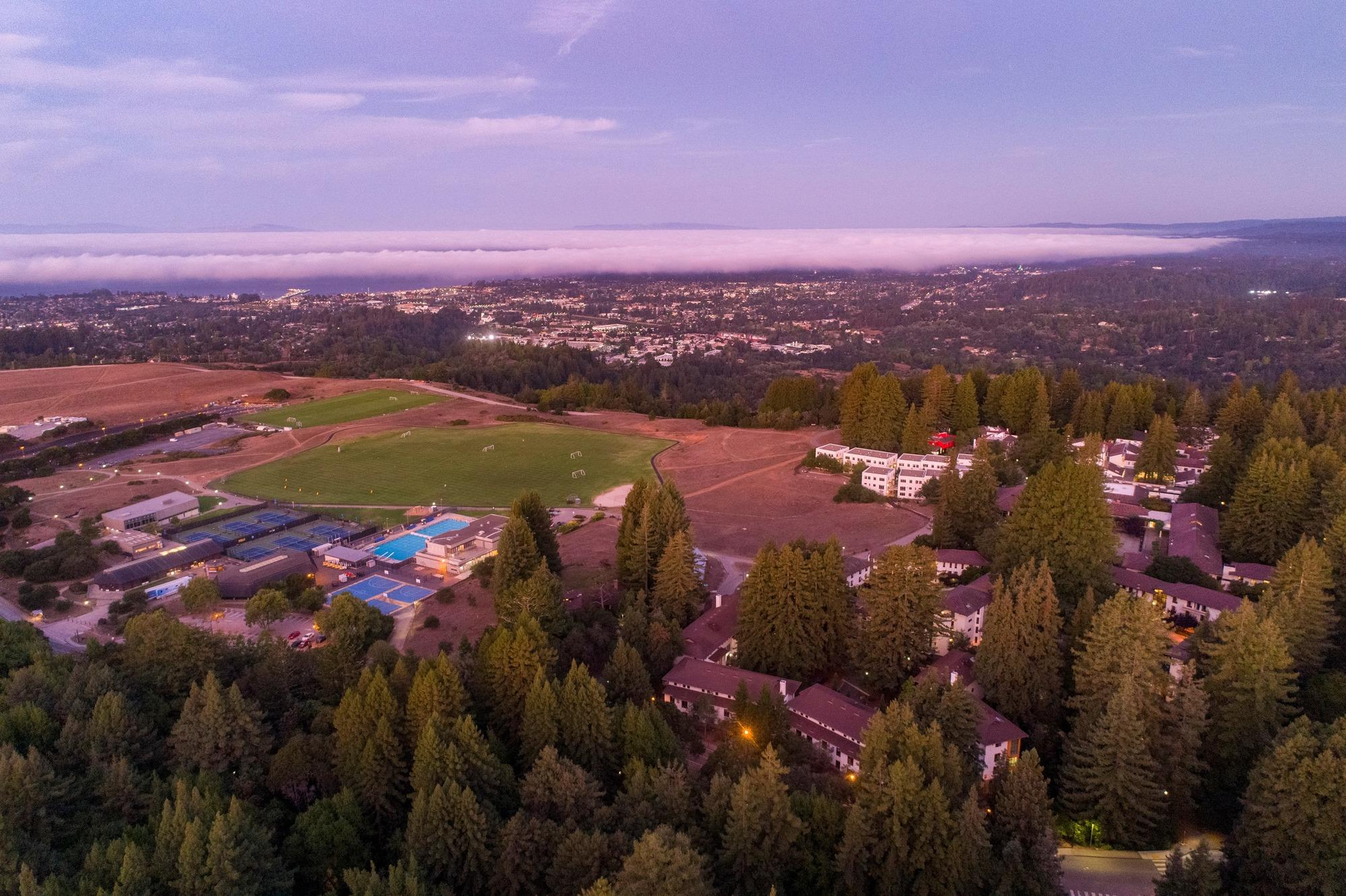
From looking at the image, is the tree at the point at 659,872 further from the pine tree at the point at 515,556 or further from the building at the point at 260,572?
the building at the point at 260,572

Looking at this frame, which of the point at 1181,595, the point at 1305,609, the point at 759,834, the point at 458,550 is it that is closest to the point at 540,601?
the point at 759,834

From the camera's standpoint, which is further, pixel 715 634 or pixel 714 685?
pixel 715 634

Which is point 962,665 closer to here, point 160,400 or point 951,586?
point 951,586

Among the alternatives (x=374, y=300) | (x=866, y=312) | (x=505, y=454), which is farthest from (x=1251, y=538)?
(x=374, y=300)

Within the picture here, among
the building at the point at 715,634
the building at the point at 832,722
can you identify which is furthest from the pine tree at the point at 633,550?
the building at the point at 832,722

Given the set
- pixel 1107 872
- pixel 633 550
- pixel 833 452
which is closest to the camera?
pixel 1107 872

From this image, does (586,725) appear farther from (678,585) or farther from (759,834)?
(678,585)
